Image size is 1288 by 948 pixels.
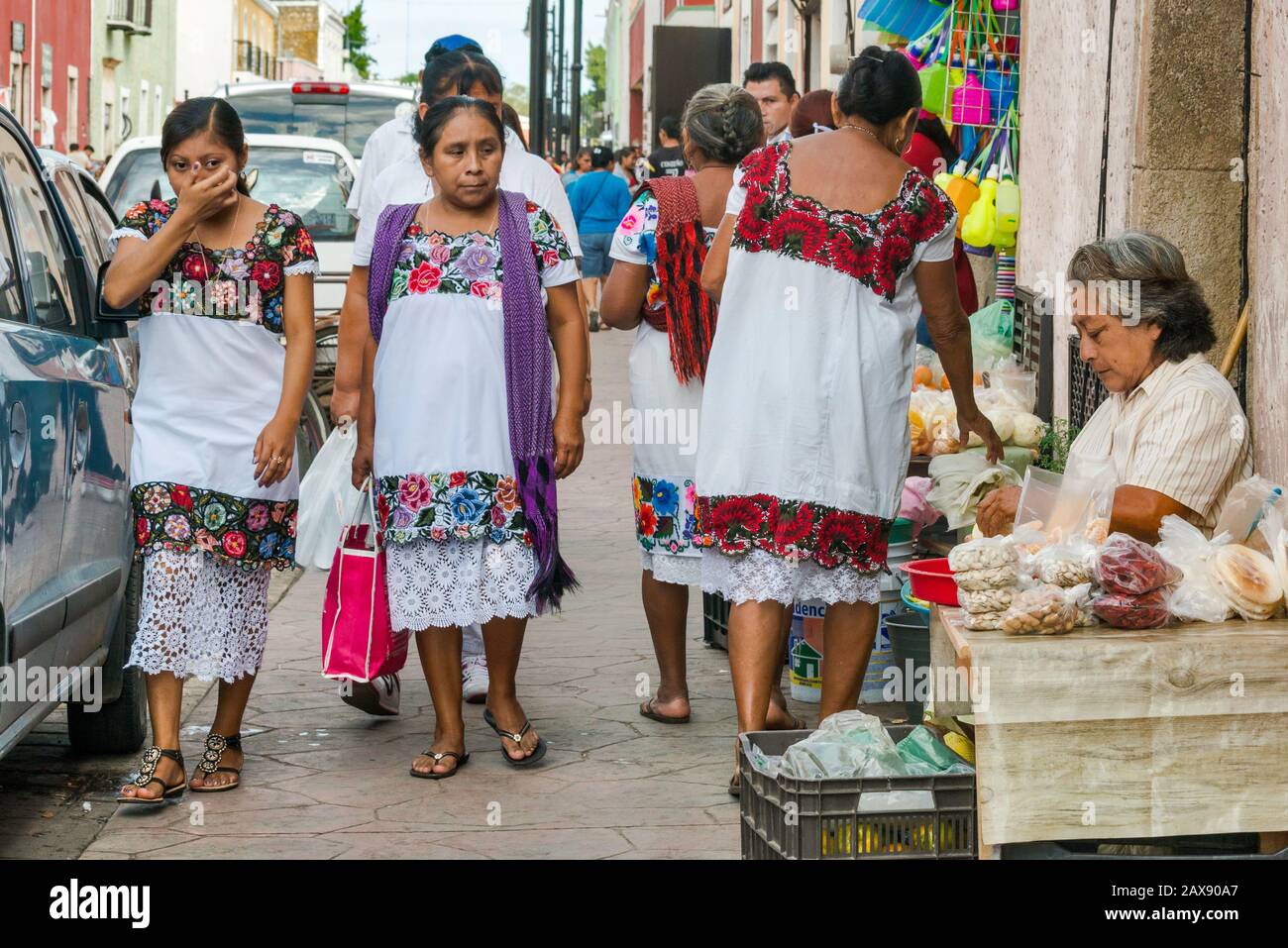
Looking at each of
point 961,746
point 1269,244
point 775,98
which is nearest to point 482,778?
point 961,746

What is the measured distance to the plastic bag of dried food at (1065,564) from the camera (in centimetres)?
386

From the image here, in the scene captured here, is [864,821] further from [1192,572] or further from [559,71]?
[559,71]

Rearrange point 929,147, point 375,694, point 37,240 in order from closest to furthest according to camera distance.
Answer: point 37,240, point 375,694, point 929,147

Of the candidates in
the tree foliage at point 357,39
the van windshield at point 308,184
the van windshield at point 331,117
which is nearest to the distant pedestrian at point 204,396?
the van windshield at point 308,184

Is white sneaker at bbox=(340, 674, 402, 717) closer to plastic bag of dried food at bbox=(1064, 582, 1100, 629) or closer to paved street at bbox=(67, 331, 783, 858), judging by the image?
paved street at bbox=(67, 331, 783, 858)

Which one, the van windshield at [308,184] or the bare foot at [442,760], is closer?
the bare foot at [442,760]

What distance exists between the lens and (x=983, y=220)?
840cm

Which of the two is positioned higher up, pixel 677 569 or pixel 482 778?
pixel 677 569

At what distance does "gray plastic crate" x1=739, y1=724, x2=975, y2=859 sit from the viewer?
A: 143 inches

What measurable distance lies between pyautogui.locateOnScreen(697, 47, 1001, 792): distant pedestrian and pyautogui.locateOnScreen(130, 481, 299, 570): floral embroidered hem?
4.06ft

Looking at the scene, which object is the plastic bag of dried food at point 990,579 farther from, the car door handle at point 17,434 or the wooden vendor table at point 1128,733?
the car door handle at point 17,434

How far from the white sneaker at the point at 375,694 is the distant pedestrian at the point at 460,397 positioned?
0.61 m

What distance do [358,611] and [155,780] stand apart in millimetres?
801

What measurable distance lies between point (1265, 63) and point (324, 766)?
3457 mm
